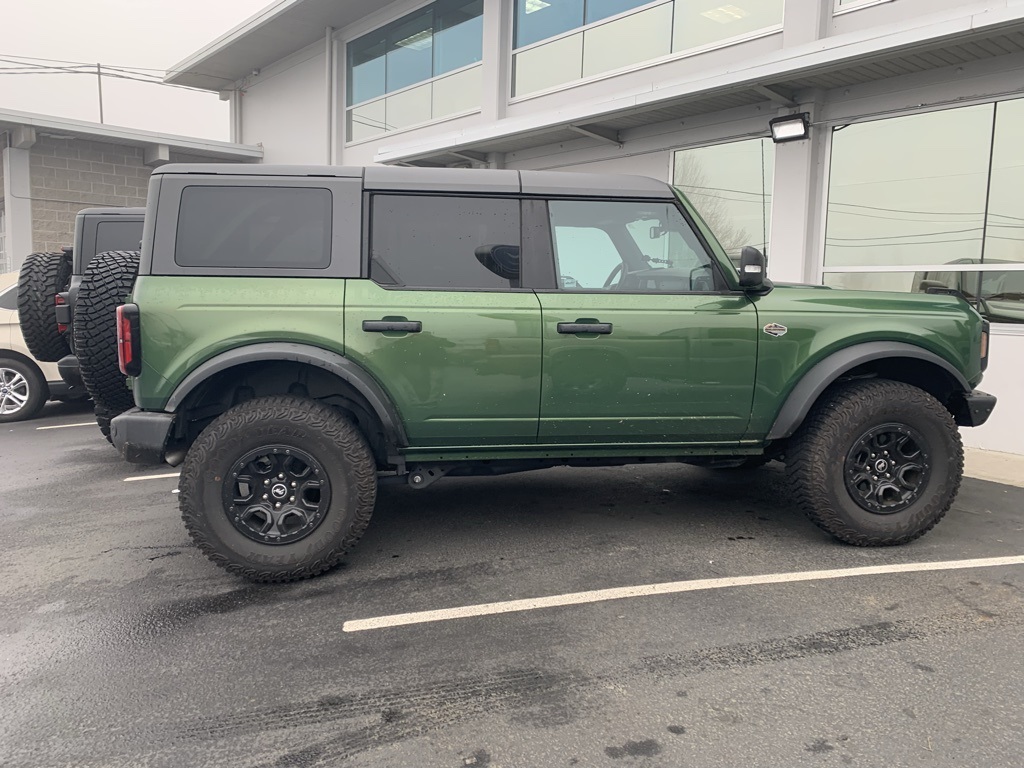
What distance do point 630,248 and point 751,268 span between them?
671 mm

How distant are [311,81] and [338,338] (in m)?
13.8

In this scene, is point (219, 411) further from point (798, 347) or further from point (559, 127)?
point (559, 127)

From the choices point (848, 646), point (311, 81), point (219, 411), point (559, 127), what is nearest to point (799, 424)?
point (848, 646)

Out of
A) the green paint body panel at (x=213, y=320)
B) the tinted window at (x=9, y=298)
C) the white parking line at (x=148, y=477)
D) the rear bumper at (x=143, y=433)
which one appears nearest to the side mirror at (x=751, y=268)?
the green paint body panel at (x=213, y=320)

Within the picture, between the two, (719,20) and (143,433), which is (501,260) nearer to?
(143,433)

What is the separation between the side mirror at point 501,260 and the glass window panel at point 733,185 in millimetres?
4794

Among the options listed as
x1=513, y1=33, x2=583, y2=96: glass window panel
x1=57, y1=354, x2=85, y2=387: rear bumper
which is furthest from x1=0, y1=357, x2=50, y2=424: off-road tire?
x1=513, y1=33, x2=583, y2=96: glass window panel

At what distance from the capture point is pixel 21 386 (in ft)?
27.0

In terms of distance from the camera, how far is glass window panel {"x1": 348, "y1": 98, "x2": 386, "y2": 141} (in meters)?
13.8

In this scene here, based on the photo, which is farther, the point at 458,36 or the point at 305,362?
the point at 458,36

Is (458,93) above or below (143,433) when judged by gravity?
above

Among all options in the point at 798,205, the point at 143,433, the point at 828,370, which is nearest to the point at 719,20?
the point at 798,205

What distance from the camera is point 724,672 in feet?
8.78

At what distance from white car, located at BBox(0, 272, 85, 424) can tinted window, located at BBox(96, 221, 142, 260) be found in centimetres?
262
